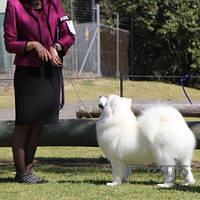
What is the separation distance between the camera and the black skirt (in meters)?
6.61

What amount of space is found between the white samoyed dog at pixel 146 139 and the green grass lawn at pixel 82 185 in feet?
0.75

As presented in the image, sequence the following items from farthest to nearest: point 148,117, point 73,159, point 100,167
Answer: point 73,159
point 100,167
point 148,117

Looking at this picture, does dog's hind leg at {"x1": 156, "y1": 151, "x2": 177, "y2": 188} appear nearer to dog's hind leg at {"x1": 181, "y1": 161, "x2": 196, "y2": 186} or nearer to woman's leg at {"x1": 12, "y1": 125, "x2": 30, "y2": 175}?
dog's hind leg at {"x1": 181, "y1": 161, "x2": 196, "y2": 186}

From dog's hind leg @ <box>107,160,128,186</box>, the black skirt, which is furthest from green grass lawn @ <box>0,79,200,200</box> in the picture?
the black skirt

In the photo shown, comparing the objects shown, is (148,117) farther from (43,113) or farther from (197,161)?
(197,161)

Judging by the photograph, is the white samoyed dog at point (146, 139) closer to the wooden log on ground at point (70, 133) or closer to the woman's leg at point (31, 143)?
the woman's leg at point (31, 143)

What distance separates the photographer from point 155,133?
6355mm

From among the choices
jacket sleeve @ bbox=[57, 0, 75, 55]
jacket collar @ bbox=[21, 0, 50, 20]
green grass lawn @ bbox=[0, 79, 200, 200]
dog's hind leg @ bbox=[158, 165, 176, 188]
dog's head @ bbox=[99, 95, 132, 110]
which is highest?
jacket collar @ bbox=[21, 0, 50, 20]

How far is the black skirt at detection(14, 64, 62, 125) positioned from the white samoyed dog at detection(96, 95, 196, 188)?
1.97 ft

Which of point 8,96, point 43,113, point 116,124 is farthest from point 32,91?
point 8,96

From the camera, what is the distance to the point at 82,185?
6730 mm

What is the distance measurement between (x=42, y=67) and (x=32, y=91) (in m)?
0.29

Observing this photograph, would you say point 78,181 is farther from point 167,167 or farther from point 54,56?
point 54,56

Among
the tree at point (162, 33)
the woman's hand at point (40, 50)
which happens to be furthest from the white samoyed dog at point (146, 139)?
the tree at point (162, 33)
